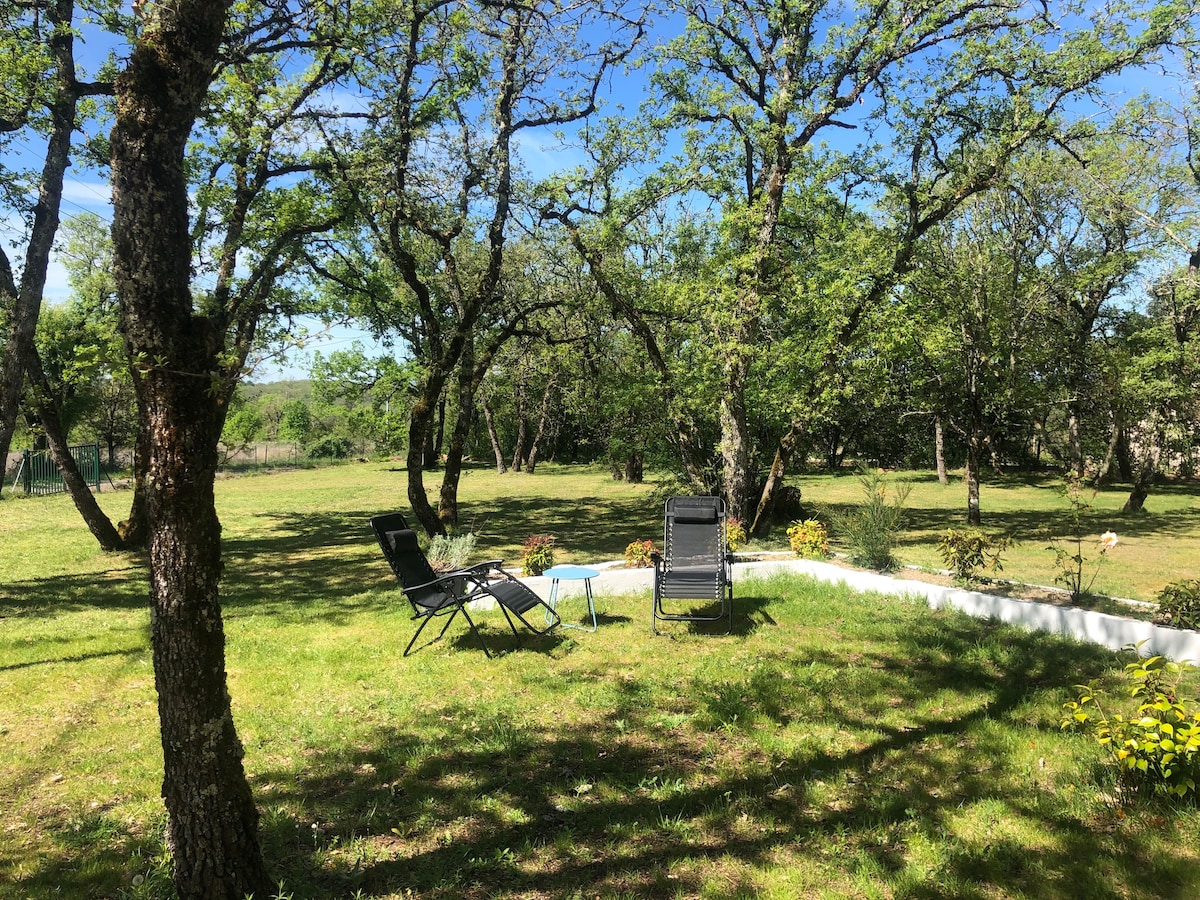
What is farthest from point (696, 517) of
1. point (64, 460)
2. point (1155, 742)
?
point (64, 460)

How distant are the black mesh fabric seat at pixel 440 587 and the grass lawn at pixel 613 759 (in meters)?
0.28

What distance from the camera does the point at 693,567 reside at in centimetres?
687

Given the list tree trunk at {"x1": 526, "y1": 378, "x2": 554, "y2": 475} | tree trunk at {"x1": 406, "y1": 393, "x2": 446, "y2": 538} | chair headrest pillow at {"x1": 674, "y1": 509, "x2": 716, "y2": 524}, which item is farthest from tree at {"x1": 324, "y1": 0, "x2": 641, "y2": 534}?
tree trunk at {"x1": 526, "y1": 378, "x2": 554, "y2": 475}

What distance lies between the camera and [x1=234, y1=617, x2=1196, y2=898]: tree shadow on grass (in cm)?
265

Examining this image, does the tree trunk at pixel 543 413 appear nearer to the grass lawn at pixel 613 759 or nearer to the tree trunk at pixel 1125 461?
the grass lawn at pixel 613 759

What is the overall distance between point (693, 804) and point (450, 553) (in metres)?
5.93

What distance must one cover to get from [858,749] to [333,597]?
6090mm

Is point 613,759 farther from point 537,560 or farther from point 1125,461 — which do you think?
point 1125,461

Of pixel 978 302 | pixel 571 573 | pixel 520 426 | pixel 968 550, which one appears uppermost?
pixel 978 302

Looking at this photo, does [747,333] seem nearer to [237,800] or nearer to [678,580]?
[678,580]

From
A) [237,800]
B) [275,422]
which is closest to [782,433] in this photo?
[237,800]

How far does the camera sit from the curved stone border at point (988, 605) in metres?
4.74

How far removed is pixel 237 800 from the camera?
2.39m

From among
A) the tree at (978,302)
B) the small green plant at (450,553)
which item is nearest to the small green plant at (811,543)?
the small green plant at (450,553)
